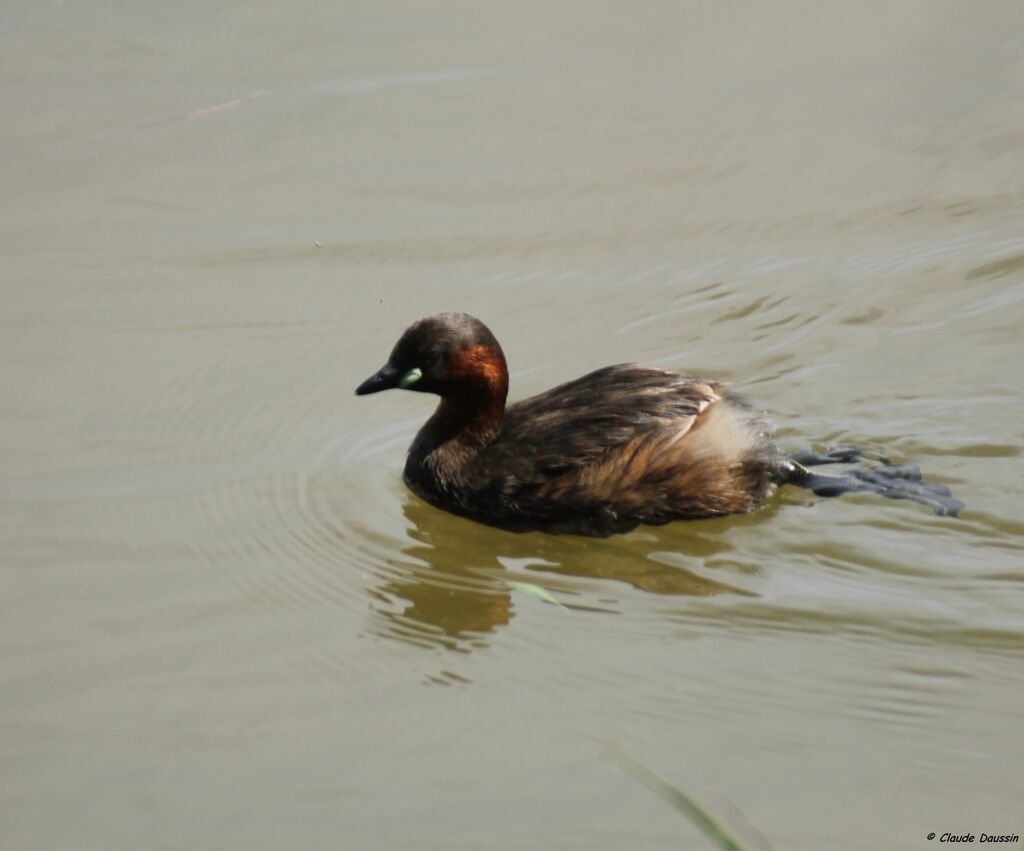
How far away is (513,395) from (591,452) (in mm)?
984

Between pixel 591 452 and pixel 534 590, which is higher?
pixel 591 452

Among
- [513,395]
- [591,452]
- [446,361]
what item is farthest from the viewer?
[513,395]

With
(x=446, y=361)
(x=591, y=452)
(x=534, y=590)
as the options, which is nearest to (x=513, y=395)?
(x=446, y=361)

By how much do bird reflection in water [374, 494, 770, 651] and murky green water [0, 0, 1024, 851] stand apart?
2 cm

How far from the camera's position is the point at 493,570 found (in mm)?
5059

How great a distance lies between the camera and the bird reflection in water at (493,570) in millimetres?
4688

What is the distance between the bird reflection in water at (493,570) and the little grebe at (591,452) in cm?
7

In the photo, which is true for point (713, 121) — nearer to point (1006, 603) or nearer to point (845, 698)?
point (1006, 603)

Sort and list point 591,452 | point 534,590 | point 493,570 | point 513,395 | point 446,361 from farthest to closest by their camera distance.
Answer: point 513,395, point 446,361, point 591,452, point 493,570, point 534,590

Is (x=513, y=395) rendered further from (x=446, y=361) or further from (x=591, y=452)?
(x=591, y=452)

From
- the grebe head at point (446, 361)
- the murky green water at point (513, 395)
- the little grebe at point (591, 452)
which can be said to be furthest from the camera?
the grebe head at point (446, 361)

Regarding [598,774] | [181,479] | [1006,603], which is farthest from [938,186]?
[598,774]

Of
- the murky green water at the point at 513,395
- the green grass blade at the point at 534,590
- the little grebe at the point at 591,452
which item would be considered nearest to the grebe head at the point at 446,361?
the little grebe at the point at 591,452

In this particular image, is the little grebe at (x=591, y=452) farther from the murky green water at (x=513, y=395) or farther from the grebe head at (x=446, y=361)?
the murky green water at (x=513, y=395)
